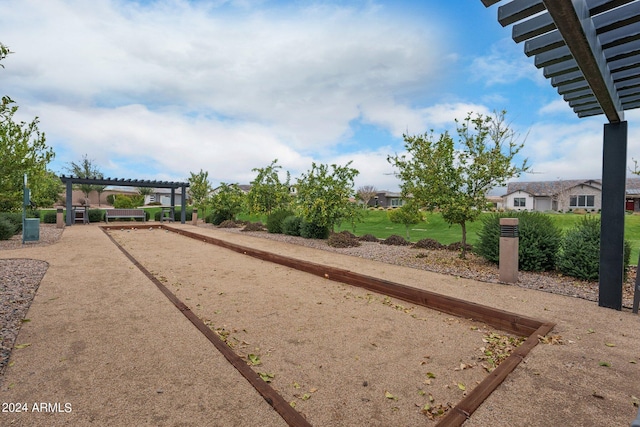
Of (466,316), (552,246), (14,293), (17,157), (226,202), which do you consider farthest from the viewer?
(226,202)

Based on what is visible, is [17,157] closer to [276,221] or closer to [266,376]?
[276,221]

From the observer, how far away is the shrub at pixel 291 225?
44.0 ft

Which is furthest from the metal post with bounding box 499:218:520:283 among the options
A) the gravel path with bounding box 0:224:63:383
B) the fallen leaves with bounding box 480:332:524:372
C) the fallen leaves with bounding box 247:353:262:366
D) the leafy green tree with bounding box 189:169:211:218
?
the leafy green tree with bounding box 189:169:211:218

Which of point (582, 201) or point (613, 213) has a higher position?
point (582, 201)

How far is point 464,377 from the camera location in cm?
261

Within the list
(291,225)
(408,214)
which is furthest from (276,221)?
(408,214)

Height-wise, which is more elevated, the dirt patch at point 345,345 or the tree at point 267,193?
the tree at point 267,193

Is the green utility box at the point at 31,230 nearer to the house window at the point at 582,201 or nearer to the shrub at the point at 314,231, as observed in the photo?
the shrub at the point at 314,231

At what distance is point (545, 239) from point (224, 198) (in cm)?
1714

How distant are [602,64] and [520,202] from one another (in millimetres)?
48795

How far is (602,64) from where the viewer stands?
3238 mm

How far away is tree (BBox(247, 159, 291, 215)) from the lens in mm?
16672

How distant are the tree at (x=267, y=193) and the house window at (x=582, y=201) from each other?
39.4 m

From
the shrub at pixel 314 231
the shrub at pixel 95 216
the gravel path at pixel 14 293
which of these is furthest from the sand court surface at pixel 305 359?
the shrub at pixel 95 216
